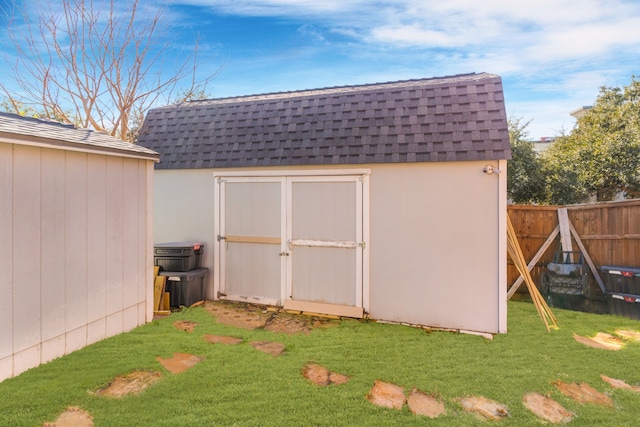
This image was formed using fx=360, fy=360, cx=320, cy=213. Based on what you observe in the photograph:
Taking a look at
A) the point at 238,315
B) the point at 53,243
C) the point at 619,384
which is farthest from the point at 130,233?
the point at 619,384

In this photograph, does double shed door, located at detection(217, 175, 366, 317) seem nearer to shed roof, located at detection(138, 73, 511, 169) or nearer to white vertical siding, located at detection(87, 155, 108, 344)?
shed roof, located at detection(138, 73, 511, 169)

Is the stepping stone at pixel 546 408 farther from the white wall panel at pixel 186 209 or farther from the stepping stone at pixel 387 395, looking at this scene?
the white wall panel at pixel 186 209

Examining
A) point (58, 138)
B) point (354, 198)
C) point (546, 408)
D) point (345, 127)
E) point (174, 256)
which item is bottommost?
point (546, 408)

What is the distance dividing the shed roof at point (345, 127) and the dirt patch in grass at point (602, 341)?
2365mm

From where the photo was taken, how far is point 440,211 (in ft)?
15.4

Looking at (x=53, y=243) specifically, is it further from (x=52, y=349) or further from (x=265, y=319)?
(x=265, y=319)

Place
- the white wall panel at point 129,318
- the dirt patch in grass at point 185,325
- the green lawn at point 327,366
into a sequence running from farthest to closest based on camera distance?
the dirt patch in grass at point 185,325
the white wall panel at point 129,318
the green lawn at point 327,366

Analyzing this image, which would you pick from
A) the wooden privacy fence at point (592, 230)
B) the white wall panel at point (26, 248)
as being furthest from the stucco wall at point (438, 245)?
the white wall panel at point (26, 248)

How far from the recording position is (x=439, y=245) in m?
4.71

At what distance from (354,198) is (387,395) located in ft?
8.83

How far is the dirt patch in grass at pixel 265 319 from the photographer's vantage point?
465 cm

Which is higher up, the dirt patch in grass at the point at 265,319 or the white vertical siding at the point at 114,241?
the white vertical siding at the point at 114,241

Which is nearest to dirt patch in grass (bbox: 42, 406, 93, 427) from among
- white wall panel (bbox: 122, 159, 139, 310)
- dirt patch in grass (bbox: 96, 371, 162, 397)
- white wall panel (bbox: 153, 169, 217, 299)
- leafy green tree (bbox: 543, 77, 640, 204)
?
dirt patch in grass (bbox: 96, 371, 162, 397)

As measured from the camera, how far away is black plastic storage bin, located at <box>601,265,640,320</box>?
5152mm
